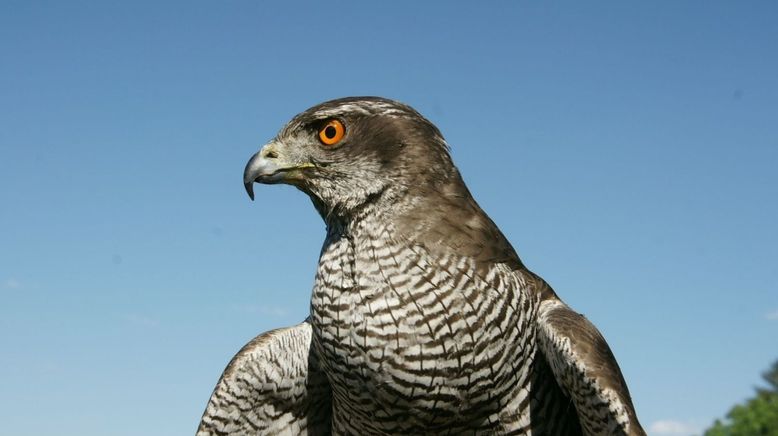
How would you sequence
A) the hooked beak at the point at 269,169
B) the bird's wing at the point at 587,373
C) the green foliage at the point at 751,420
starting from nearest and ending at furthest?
the bird's wing at the point at 587,373 < the hooked beak at the point at 269,169 < the green foliage at the point at 751,420

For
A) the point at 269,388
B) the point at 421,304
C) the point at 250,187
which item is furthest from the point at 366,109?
the point at 269,388

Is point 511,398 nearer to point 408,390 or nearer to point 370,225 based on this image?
point 408,390

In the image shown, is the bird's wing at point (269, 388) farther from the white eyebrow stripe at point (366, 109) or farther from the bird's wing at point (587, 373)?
the bird's wing at point (587, 373)

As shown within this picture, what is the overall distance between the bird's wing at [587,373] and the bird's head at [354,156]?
1.21m

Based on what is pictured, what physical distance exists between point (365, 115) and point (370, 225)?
849mm

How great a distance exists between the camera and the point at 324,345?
5145 mm

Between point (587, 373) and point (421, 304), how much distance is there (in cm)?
109

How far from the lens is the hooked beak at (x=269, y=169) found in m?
5.55

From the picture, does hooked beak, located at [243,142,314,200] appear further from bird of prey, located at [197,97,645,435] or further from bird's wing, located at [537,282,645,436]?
bird's wing, located at [537,282,645,436]

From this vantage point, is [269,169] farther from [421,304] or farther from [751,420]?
[751,420]

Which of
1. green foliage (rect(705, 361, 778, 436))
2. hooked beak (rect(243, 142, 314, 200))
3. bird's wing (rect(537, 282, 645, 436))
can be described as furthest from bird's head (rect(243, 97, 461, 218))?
green foliage (rect(705, 361, 778, 436))

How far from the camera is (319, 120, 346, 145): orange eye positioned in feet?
A: 18.0

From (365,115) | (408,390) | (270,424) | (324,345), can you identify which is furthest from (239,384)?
(365,115)

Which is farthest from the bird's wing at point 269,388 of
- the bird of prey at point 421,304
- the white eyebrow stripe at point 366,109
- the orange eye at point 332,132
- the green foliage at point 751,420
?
the green foliage at point 751,420
